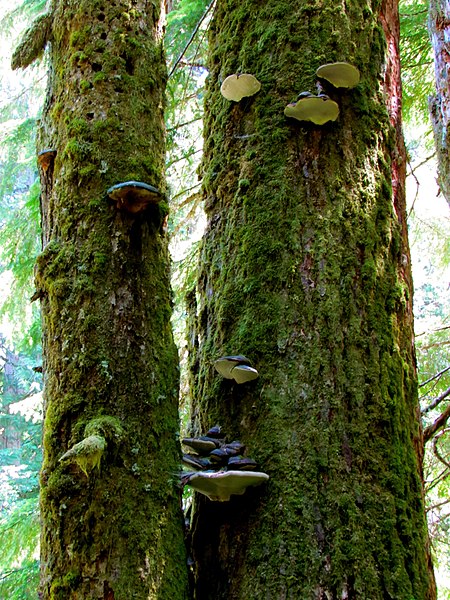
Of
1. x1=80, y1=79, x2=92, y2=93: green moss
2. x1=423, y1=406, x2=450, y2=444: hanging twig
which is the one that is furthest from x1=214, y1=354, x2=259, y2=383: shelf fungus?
x1=80, y1=79, x2=92, y2=93: green moss

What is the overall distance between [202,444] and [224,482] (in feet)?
0.53

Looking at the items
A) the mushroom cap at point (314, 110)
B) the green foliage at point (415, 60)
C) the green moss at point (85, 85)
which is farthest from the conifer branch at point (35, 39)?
the green foliage at point (415, 60)

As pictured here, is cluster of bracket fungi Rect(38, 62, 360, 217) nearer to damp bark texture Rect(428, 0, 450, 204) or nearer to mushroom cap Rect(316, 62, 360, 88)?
mushroom cap Rect(316, 62, 360, 88)

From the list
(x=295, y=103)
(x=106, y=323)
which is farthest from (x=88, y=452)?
(x=295, y=103)

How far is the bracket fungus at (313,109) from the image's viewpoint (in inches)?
72.9

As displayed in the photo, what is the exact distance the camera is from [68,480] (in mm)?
1376

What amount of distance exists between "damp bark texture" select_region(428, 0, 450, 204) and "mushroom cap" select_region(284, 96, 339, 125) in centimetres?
157

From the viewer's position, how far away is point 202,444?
5.27 feet

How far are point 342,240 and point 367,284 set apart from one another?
0.17 metres

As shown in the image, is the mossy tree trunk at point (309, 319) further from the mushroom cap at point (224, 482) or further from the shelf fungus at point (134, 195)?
the shelf fungus at point (134, 195)

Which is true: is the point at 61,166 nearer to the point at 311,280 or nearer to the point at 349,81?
the point at 311,280

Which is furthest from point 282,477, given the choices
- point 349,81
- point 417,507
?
point 349,81

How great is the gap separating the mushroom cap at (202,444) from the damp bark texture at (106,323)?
0.06m

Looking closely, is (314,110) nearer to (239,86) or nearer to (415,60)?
(239,86)
